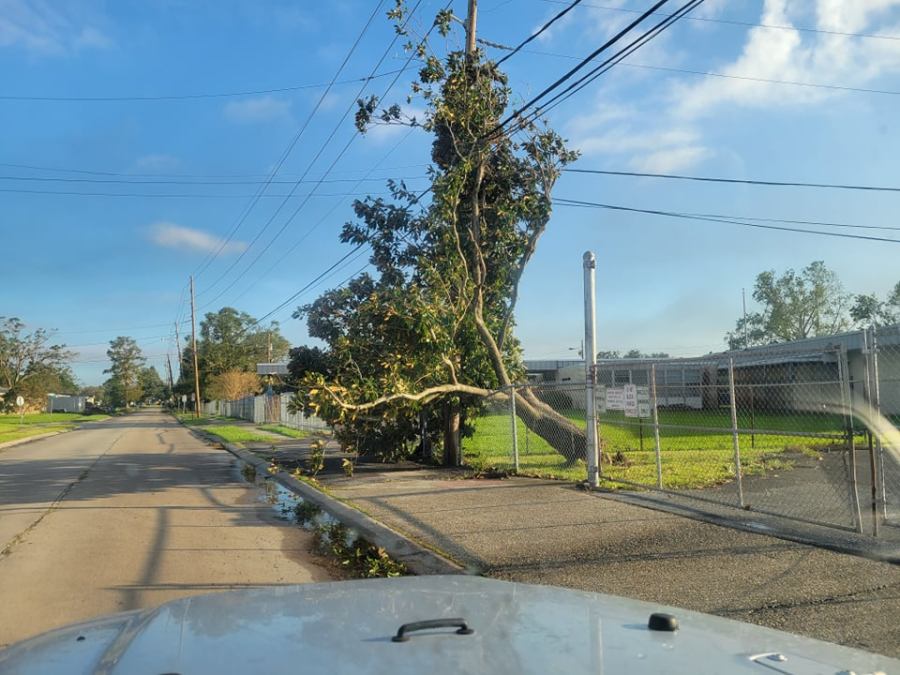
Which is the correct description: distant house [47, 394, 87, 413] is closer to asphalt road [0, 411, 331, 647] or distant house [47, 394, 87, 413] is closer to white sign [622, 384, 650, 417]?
asphalt road [0, 411, 331, 647]

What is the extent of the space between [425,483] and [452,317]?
123 inches

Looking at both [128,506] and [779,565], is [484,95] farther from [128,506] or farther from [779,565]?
[779,565]

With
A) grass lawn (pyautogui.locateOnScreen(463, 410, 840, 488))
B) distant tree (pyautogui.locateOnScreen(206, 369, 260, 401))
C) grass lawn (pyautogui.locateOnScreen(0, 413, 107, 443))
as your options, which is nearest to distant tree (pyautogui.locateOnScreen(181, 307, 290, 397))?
distant tree (pyautogui.locateOnScreen(206, 369, 260, 401))

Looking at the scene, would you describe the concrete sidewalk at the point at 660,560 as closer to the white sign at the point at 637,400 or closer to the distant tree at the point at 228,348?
the white sign at the point at 637,400

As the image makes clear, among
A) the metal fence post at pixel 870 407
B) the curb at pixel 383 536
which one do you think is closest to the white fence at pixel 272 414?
the curb at pixel 383 536

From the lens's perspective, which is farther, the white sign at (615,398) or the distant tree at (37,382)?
the distant tree at (37,382)

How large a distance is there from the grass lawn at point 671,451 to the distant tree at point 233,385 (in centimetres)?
6276

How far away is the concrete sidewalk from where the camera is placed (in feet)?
18.2

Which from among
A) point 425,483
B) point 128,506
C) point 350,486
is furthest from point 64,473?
point 425,483

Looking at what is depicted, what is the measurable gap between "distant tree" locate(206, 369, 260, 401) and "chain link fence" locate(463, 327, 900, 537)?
6481 centimetres

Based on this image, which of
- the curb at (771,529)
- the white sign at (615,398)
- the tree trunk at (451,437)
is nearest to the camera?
the curb at (771,529)

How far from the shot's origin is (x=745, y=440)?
2019 centimetres

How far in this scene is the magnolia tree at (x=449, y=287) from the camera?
1366 cm

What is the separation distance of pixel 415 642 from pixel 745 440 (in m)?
19.6
